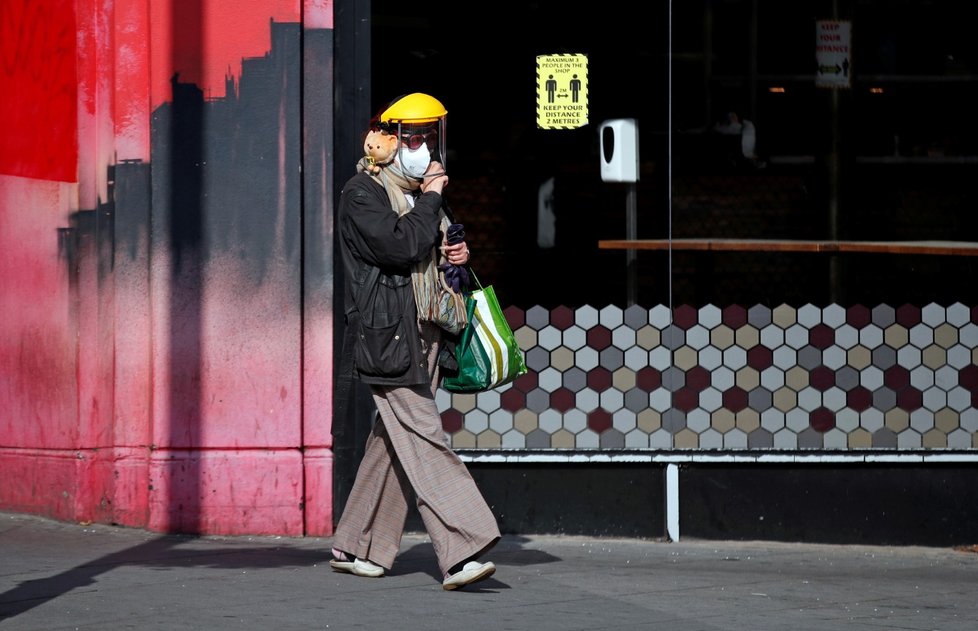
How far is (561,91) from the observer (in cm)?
788

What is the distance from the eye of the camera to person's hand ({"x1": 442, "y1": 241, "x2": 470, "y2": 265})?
6.41 metres

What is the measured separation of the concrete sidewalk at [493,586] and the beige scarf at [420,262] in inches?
44.0

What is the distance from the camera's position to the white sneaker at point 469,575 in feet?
20.3

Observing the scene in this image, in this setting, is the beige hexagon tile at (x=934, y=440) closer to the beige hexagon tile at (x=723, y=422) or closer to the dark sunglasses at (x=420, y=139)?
the beige hexagon tile at (x=723, y=422)

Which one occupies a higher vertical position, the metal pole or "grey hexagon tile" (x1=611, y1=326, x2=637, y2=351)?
the metal pole

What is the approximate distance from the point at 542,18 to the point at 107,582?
338 centimetres

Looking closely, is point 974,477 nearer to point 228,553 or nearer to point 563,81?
point 563,81

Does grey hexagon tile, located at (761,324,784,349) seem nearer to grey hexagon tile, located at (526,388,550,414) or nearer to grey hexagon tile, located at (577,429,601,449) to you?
grey hexagon tile, located at (577,429,601,449)

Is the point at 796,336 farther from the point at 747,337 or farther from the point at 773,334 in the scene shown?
the point at 747,337

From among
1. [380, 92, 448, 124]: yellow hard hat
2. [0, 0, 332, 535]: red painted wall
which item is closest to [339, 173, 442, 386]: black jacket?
[380, 92, 448, 124]: yellow hard hat

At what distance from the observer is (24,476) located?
8.06m

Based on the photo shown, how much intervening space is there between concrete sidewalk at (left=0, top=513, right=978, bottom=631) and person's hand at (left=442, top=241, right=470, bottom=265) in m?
1.29

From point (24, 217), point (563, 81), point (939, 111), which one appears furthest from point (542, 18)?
point (24, 217)

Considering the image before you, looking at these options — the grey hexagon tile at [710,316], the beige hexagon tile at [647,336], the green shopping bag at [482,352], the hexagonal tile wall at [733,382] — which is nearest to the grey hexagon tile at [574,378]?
the hexagonal tile wall at [733,382]
